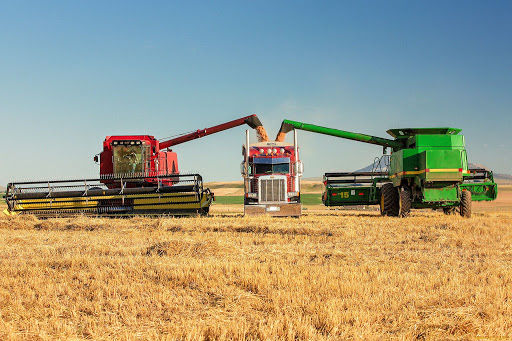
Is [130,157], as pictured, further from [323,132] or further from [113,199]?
[323,132]

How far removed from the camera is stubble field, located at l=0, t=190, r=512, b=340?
4133 mm

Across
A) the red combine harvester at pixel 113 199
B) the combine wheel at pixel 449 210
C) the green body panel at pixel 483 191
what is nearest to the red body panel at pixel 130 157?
the red combine harvester at pixel 113 199

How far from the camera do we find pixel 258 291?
17.7ft

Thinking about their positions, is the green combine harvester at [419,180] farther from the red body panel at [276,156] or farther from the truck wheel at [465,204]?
the red body panel at [276,156]

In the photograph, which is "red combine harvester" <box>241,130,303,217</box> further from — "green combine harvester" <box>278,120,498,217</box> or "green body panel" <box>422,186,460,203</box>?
A: "green body panel" <box>422,186,460,203</box>

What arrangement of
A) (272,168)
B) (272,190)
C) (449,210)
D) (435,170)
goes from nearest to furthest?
(435,170) < (272,190) < (272,168) < (449,210)

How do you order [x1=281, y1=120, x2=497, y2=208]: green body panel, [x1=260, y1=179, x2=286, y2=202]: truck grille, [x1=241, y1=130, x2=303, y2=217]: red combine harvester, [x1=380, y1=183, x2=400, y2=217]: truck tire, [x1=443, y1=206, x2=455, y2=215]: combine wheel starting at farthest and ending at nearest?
[x1=443, y1=206, x2=455, y2=215]: combine wheel, [x1=380, y1=183, x2=400, y2=217]: truck tire, [x1=260, y1=179, x2=286, y2=202]: truck grille, [x1=241, y1=130, x2=303, y2=217]: red combine harvester, [x1=281, y1=120, x2=497, y2=208]: green body panel

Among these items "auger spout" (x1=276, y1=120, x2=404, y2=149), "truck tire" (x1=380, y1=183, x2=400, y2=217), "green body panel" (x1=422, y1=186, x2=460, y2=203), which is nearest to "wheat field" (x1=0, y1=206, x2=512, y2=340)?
"green body panel" (x1=422, y1=186, x2=460, y2=203)

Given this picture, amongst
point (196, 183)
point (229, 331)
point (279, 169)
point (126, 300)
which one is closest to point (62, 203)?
point (196, 183)

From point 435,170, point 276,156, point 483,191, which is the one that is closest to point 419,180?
point 435,170

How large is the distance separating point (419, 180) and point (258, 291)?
1274 cm

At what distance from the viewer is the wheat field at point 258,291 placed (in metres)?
4.12

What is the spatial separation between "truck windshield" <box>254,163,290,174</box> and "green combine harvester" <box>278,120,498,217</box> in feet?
12.2

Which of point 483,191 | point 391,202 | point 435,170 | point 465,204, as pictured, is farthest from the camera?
point 483,191
